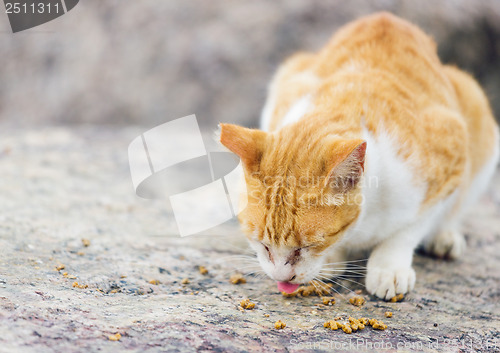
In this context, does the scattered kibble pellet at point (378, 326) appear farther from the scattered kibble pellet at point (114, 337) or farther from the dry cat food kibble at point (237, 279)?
the scattered kibble pellet at point (114, 337)

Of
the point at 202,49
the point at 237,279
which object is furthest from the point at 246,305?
the point at 202,49

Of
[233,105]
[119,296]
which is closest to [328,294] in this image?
[119,296]

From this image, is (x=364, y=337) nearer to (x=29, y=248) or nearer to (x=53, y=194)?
(x=29, y=248)

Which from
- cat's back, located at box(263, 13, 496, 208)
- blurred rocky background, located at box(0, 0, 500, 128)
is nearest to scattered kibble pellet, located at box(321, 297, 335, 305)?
cat's back, located at box(263, 13, 496, 208)

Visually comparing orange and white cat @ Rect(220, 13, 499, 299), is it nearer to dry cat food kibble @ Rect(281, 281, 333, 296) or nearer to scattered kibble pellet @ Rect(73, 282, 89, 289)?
dry cat food kibble @ Rect(281, 281, 333, 296)

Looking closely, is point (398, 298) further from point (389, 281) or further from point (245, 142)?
point (245, 142)

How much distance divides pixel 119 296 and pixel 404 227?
1.44 meters

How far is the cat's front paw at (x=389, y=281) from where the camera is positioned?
7.45 ft

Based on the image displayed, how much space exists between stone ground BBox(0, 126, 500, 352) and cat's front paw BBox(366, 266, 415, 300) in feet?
0.19

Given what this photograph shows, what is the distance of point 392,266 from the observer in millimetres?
2375

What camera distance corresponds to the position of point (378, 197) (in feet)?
7.54

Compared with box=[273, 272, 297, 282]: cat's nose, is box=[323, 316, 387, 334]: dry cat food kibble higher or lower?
lower

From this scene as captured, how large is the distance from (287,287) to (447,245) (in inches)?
50.8

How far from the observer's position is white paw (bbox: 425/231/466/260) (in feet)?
9.56
